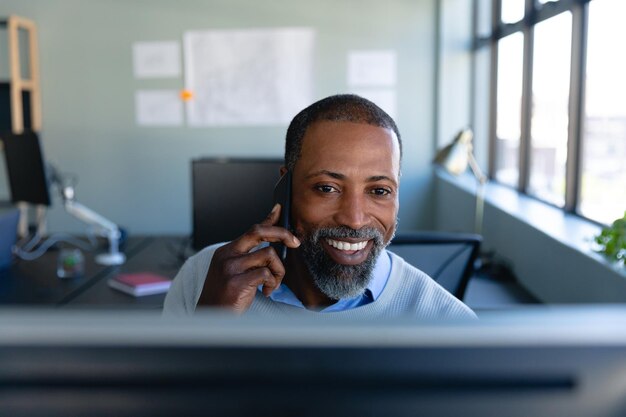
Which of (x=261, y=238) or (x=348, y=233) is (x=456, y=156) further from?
(x=261, y=238)

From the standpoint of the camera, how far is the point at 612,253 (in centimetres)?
189

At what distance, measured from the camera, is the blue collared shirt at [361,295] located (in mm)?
1227

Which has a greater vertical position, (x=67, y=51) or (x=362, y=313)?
(x=67, y=51)

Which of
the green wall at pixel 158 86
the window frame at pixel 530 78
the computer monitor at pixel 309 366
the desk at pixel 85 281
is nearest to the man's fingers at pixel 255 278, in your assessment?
the computer monitor at pixel 309 366

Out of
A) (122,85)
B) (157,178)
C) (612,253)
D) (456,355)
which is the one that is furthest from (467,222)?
(456,355)

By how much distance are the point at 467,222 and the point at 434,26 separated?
66.2 inches

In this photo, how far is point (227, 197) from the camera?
8.21 feet

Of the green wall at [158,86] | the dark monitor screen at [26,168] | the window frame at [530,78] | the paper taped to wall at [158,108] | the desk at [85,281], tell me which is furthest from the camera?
the paper taped to wall at [158,108]

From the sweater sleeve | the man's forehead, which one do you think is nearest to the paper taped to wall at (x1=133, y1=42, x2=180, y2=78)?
the sweater sleeve

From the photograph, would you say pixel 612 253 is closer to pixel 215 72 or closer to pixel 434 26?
pixel 434 26

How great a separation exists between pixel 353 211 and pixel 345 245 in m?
0.07

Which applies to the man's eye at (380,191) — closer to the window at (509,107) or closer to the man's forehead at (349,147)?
the man's forehead at (349,147)

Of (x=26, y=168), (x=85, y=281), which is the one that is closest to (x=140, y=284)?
(x=85, y=281)

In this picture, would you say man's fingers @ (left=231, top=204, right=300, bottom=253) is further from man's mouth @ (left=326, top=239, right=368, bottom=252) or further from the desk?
the desk
